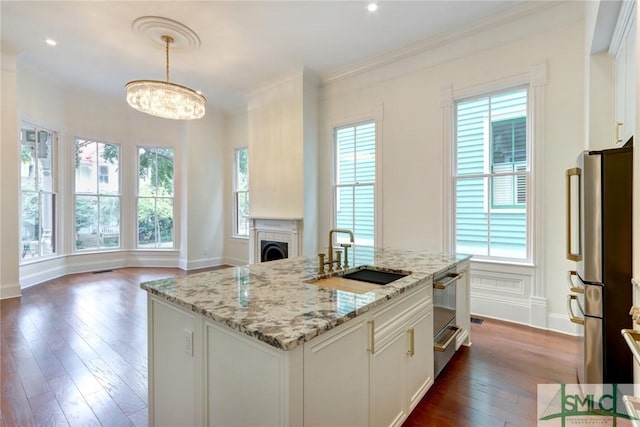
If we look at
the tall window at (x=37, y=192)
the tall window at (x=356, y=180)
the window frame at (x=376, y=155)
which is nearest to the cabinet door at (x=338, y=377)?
the window frame at (x=376, y=155)

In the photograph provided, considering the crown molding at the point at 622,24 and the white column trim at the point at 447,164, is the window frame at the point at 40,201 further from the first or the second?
the crown molding at the point at 622,24

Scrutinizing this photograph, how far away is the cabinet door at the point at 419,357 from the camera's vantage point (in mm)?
1793

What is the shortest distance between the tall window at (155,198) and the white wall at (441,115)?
3720 millimetres

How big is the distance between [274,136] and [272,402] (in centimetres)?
479

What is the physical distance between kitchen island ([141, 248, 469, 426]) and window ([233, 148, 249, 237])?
494 centimetres

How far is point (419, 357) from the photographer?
6.27ft

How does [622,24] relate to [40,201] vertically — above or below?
above

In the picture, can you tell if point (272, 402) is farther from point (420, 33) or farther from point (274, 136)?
point (274, 136)

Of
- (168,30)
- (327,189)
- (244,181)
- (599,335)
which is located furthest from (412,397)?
(244,181)

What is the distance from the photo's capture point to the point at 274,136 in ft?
17.6

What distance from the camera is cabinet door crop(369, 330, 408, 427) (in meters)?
1.47

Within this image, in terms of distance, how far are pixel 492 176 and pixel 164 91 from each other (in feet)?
12.6

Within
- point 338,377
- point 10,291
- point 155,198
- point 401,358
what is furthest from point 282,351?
point 155,198

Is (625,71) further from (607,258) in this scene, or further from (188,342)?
(188,342)
